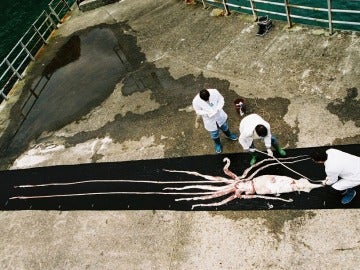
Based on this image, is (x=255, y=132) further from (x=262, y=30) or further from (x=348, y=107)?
(x=262, y=30)

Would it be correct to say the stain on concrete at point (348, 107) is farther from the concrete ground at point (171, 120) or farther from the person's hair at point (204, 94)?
the person's hair at point (204, 94)

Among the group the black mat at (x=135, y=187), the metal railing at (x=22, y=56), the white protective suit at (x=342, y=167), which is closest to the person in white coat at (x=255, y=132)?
the black mat at (x=135, y=187)

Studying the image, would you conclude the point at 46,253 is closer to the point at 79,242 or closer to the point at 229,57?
the point at 79,242

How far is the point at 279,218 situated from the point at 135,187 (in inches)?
127

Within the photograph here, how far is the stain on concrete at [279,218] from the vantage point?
695 centimetres

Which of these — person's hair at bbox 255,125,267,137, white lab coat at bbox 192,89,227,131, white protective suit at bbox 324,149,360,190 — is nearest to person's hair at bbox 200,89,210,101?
white lab coat at bbox 192,89,227,131

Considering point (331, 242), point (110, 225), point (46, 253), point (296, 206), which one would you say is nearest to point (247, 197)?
point (296, 206)

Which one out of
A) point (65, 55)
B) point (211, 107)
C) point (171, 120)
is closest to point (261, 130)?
point (211, 107)

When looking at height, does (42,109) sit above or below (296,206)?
above

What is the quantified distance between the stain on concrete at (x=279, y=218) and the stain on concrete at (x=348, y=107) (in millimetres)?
2372

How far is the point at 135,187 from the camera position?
8.71 metres

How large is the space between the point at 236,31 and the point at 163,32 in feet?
8.71

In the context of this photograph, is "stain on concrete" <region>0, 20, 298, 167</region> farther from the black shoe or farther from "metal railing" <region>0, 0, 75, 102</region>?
the black shoe

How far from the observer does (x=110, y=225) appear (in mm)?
8172
